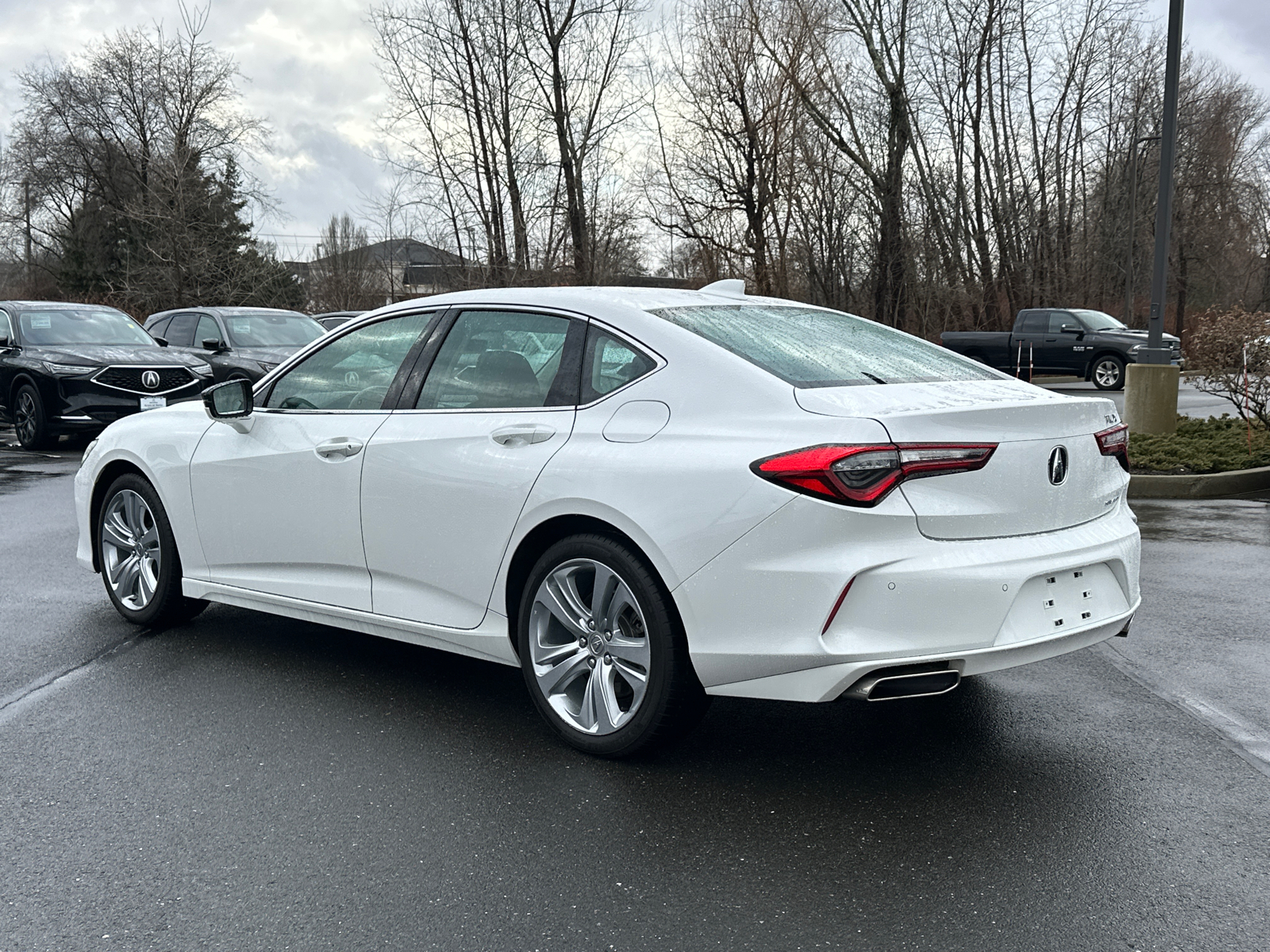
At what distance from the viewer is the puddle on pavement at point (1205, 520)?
27.5 feet

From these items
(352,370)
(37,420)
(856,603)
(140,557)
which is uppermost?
(352,370)

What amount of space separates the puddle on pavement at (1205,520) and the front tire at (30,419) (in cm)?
1232

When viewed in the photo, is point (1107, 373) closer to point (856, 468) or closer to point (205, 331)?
point (205, 331)

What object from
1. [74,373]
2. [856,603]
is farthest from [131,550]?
[74,373]

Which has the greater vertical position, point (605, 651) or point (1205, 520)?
point (605, 651)

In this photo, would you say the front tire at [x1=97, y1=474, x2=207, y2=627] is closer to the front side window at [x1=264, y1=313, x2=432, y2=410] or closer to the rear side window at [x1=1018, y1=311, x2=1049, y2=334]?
the front side window at [x1=264, y1=313, x2=432, y2=410]

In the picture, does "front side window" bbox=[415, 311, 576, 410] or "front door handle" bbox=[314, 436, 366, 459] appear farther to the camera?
"front door handle" bbox=[314, 436, 366, 459]

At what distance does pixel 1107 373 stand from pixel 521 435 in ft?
84.3

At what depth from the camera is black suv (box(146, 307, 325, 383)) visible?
16.0 meters

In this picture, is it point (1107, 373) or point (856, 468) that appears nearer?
point (856, 468)

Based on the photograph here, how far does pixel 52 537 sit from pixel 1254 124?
5300 centimetres

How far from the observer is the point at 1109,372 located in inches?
1071

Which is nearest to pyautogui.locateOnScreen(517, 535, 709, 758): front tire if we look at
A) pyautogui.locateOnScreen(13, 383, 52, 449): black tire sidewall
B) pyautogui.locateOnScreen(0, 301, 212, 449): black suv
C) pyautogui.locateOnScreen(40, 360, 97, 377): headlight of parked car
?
pyautogui.locateOnScreen(0, 301, 212, 449): black suv

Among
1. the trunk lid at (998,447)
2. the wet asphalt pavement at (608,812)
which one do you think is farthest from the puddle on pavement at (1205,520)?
the trunk lid at (998,447)
